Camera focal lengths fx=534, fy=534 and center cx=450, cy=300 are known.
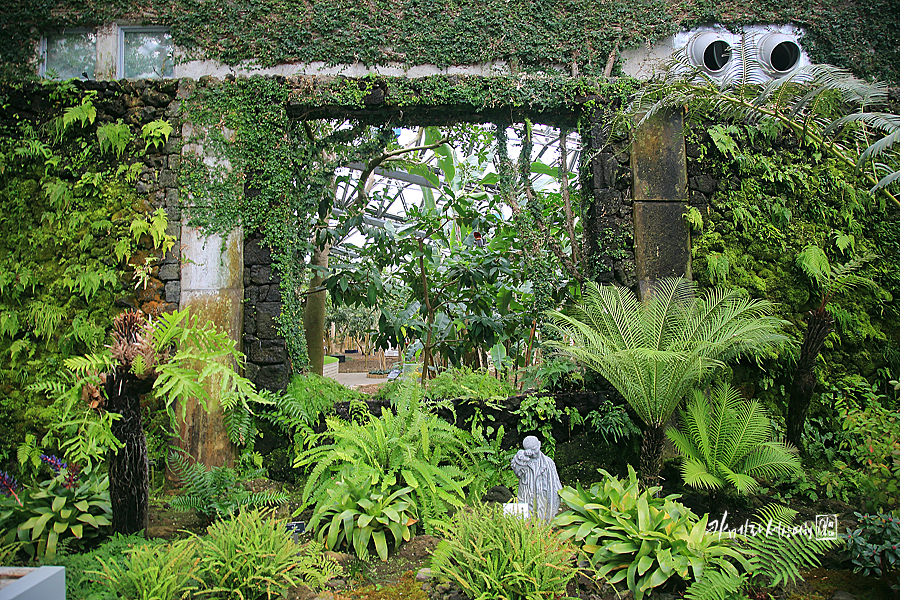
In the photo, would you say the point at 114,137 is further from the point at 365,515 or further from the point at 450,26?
the point at 365,515

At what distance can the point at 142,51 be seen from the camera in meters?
5.56

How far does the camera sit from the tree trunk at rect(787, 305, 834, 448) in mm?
4719

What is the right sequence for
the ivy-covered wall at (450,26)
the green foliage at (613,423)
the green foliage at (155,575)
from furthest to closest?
the ivy-covered wall at (450,26)
the green foliage at (613,423)
the green foliage at (155,575)

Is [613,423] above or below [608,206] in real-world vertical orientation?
below

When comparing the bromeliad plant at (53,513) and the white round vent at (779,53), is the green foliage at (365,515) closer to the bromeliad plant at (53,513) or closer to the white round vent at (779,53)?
the bromeliad plant at (53,513)

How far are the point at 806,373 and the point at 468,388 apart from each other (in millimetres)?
3035

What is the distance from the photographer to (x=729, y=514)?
4.17 m

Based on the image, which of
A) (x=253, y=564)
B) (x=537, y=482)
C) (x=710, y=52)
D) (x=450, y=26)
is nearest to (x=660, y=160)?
(x=710, y=52)

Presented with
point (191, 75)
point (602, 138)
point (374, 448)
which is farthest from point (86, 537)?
point (602, 138)

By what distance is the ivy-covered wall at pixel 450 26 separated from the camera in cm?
545

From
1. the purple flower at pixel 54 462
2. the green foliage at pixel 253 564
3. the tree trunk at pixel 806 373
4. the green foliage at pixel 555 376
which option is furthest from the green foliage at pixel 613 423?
→ the purple flower at pixel 54 462

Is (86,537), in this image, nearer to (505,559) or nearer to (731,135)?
(505,559)

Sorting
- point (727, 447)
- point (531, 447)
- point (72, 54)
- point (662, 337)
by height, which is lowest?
point (727, 447)

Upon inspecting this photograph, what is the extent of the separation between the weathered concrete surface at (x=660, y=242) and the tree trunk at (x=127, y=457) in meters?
4.35
